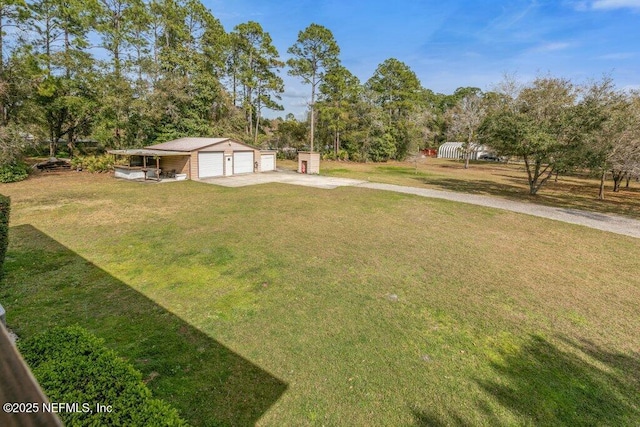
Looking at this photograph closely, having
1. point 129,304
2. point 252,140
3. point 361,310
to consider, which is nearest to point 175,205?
point 129,304

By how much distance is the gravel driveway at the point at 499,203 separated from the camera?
11.2 metres

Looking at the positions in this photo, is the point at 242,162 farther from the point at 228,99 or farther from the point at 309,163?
the point at 228,99

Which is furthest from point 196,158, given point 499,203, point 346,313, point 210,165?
point 499,203

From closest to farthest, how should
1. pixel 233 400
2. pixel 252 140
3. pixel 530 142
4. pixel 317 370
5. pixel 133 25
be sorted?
pixel 233 400, pixel 317 370, pixel 530 142, pixel 133 25, pixel 252 140

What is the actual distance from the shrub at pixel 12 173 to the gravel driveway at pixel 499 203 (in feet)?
29.7

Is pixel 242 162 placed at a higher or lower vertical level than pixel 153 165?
higher

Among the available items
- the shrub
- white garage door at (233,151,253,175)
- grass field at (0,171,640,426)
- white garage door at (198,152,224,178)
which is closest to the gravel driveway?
white garage door at (198,152,224,178)

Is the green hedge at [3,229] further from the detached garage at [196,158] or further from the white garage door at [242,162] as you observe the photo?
the white garage door at [242,162]

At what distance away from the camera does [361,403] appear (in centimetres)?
345

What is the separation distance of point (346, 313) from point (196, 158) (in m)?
16.8

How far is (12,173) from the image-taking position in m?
15.6

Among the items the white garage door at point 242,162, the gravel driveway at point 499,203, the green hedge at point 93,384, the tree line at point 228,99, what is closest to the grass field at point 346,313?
the green hedge at point 93,384

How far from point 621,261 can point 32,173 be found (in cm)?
2711

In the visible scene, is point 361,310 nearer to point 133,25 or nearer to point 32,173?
point 32,173
